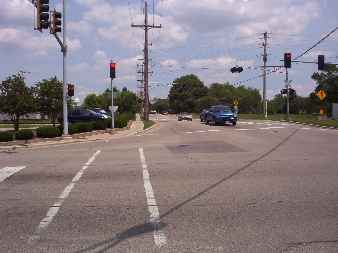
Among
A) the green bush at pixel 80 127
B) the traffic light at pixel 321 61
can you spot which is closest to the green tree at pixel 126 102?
the traffic light at pixel 321 61

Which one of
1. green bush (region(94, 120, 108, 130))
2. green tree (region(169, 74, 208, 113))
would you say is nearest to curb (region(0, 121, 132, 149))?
green bush (region(94, 120, 108, 130))

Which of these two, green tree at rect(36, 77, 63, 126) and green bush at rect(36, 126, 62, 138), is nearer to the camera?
green bush at rect(36, 126, 62, 138)

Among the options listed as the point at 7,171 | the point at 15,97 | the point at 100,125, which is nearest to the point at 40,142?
the point at 100,125

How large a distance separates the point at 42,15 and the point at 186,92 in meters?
150

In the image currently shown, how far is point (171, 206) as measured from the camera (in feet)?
30.9

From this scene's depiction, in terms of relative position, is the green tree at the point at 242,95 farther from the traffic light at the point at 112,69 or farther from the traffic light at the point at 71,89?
the traffic light at the point at 71,89

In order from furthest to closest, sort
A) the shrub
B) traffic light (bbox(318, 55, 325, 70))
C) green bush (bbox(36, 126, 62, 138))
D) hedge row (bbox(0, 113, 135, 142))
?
traffic light (bbox(318, 55, 325, 70)), green bush (bbox(36, 126, 62, 138)), the shrub, hedge row (bbox(0, 113, 135, 142))

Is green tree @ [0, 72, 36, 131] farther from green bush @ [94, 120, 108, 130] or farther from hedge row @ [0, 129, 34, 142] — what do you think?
hedge row @ [0, 129, 34, 142]

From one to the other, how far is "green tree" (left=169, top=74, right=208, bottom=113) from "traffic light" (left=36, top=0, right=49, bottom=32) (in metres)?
147

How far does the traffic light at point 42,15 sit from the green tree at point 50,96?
75.6ft

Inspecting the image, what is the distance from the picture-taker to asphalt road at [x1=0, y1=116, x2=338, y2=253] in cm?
707

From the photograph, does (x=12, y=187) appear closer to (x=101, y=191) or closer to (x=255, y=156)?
(x=101, y=191)

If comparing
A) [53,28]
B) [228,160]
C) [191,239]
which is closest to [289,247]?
[191,239]

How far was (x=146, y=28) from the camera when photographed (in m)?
68.0
